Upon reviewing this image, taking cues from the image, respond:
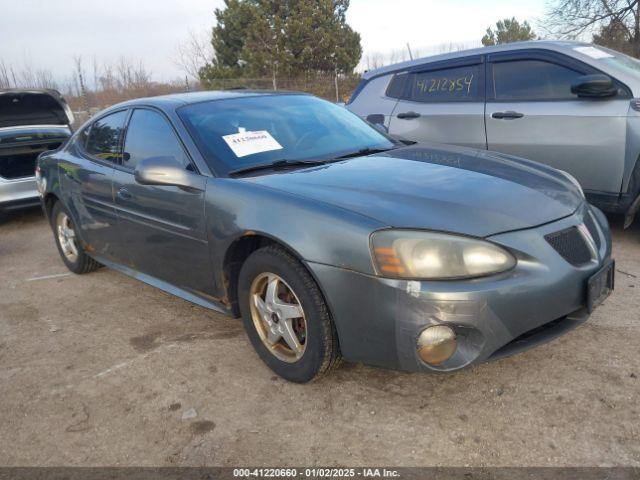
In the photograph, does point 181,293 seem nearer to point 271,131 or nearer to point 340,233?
point 271,131

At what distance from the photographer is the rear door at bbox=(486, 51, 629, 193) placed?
4.36 meters

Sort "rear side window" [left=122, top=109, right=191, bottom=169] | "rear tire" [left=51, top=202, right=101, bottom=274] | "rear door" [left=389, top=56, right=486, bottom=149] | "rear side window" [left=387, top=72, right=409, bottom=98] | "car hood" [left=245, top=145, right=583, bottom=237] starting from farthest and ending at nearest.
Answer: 1. "rear side window" [left=387, top=72, right=409, bottom=98]
2. "rear door" [left=389, top=56, right=486, bottom=149]
3. "rear tire" [left=51, top=202, right=101, bottom=274]
4. "rear side window" [left=122, top=109, right=191, bottom=169]
5. "car hood" [left=245, top=145, right=583, bottom=237]

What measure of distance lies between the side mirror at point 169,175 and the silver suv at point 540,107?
3145mm

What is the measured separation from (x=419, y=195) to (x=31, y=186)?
592 cm

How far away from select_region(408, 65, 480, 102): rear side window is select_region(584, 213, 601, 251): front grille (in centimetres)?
275

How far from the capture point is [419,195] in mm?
2512

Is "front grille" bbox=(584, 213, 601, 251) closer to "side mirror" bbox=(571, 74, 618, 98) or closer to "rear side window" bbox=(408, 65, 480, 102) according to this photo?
"side mirror" bbox=(571, 74, 618, 98)

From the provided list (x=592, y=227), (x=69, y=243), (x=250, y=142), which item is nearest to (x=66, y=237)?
(x=69, y=243)

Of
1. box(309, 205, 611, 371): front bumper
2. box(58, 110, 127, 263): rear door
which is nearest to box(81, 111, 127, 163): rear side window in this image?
box(58, 110, 127, 263): rear door

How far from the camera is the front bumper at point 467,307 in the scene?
2.18 meters

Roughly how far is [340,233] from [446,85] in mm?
3698

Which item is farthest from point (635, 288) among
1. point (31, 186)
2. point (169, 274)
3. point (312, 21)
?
point (312, 21)

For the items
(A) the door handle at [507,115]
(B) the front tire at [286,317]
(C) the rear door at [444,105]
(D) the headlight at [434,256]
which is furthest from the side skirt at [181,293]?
(A) the door handle at [507,115]

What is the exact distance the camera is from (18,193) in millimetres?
6715
